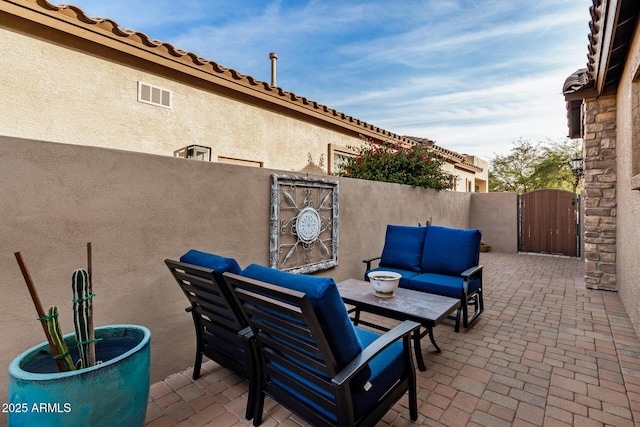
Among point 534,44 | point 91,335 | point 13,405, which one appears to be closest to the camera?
point 13,405

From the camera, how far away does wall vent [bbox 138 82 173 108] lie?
164 inches

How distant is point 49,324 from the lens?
5.21 ft

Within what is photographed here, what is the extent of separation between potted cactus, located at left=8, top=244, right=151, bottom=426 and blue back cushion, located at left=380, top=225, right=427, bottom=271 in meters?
3.46

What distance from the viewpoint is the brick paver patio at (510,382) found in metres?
2.13

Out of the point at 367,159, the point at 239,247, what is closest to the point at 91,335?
the point at 239,247

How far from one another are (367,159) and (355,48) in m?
3.43

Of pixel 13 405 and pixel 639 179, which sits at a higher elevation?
pixel 639 179

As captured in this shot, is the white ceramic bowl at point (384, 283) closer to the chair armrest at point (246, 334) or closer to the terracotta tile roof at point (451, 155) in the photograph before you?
the chair armrest at point (246, 334)

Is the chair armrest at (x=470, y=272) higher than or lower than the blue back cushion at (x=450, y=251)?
lower

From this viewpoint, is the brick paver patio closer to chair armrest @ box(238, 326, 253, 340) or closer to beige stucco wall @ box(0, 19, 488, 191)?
chair armrest @ box(238, 326, 253, 340)

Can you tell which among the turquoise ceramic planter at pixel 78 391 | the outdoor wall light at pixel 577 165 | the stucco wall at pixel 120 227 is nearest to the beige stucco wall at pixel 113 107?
the stucco wall at pixel 120 227

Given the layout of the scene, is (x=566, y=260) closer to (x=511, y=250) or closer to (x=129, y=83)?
(x=511, y=250)

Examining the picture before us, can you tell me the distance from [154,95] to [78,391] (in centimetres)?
405

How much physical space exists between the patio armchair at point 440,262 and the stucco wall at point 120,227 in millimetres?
2097
